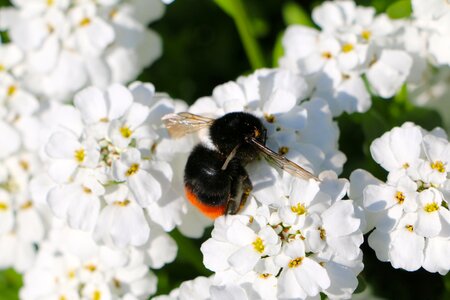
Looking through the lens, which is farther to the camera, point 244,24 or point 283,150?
point 244,24

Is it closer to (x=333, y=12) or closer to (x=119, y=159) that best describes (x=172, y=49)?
(x=333, y=12)

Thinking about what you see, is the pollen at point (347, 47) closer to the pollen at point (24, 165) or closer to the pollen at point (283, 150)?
the pollen at point (283, 150)

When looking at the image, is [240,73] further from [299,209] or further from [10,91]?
[299,209]

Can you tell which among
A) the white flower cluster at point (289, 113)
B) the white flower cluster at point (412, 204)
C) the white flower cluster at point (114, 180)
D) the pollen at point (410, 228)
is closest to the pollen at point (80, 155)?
the white flower cluster at point (114, 180)

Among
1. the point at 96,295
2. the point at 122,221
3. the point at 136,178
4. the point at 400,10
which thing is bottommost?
the point at 96,295

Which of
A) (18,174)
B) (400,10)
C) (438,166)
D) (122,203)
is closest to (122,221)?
(122,203)

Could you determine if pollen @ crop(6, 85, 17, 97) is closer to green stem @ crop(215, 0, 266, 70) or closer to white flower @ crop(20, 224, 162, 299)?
white flower @ crop(20, 224, 162, 299)
